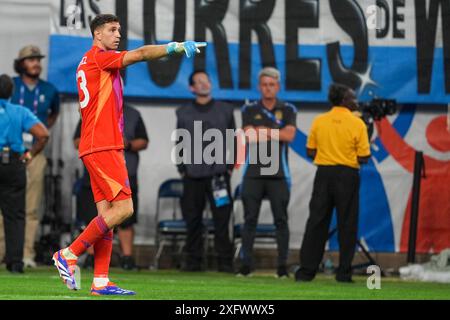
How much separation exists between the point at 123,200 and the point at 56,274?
421 cm

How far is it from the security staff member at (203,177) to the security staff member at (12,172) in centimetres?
249

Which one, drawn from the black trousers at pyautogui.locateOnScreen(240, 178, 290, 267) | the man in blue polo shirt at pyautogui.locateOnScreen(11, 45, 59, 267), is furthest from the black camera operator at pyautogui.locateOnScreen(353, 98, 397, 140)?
the man in blue polo shirt at pyautogui.locateOnScreen(11, 45, 59, 267)

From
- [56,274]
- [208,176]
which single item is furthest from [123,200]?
[208,176]

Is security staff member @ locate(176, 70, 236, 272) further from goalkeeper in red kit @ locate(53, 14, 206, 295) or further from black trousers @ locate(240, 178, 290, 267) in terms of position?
goalkeeper in red kit @ locate(53, 14, 206, 295)

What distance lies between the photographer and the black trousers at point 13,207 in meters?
14.0

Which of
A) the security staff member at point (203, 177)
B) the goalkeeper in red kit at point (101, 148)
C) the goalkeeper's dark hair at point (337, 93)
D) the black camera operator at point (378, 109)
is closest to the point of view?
the goalkeeper in red kit at point (101, 148)

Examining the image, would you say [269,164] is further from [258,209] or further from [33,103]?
[33,103]

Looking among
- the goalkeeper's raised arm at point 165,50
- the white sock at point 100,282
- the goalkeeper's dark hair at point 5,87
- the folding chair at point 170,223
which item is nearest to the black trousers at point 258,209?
the folding chair at point 170,223

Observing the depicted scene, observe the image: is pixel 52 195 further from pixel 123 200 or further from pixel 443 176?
pixel 123 200

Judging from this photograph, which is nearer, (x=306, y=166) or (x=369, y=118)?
(x=369, y=118)

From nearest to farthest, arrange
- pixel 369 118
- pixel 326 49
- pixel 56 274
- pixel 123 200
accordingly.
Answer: pixel 123 200 < pixel 56 274 < pixel 369 118 < pixel 326 49

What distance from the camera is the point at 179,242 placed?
1700cm

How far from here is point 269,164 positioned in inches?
595

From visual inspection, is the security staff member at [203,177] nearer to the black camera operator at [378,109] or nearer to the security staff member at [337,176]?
the black camera operator at [378,109]
